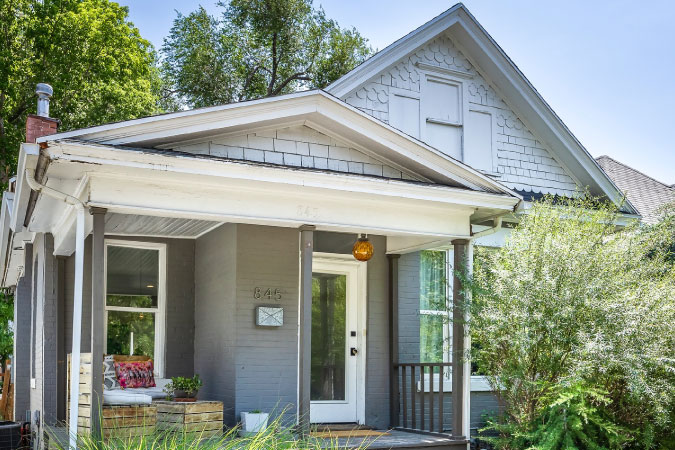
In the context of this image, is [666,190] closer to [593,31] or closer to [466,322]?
[593,31]

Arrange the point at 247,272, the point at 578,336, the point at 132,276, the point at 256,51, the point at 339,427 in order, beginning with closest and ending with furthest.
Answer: the point at 578,336, the point at 247,272, the point at 339,427, the point at 132,276, the point at 256,51

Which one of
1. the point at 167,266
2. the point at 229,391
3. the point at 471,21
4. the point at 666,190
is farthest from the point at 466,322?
the point at 666,190

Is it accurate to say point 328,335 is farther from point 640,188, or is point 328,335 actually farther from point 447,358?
point 640,188

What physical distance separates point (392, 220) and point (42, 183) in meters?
3.43

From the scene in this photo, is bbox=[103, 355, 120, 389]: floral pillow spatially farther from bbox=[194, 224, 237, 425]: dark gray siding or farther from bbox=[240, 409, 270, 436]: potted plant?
bbox=[240, 409, 270, 436]: potted plant

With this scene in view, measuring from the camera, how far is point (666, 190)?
1522cm

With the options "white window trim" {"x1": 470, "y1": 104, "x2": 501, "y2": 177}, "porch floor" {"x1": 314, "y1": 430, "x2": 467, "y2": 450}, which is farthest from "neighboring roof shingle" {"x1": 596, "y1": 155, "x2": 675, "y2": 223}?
"porch floor" {"x1": 314, "y1": 430, "x2": 467, "y2": 450}

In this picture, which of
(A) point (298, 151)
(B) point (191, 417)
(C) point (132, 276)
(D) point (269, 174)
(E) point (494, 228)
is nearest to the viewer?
(D) point (269, 174)

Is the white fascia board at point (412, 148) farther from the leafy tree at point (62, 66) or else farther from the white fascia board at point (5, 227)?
the leafy tree at point (62, 66)

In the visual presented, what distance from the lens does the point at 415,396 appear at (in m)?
9.51

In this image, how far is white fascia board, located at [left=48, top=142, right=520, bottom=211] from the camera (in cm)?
632

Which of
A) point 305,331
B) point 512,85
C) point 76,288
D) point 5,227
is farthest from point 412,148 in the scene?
point 5,227

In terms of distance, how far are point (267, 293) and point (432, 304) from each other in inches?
94.5

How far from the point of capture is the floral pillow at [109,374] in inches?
336
